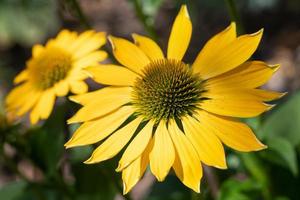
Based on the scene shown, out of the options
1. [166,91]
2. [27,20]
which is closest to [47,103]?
[166,91]

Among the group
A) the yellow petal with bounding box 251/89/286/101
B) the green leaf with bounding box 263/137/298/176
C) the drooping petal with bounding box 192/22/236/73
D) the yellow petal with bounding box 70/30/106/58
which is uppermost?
the yellow petal with bounding box 70/30/106/58

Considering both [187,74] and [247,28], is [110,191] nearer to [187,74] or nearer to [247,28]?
[187,74]

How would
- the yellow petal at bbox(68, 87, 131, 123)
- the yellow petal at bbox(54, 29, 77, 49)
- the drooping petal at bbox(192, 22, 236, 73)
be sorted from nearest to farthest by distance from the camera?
the drooping petal at bbox(192, 22, 236, 73) → the yellow petal at bbox(68, 87, 131, 123) → the yellow petal at bbox(54, 29, 77, 49)

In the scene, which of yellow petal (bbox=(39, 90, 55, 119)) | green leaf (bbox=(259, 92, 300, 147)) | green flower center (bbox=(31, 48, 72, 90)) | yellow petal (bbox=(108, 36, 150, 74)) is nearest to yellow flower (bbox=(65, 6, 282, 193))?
yellow petal (bbox=(108, 36, 150, 74))

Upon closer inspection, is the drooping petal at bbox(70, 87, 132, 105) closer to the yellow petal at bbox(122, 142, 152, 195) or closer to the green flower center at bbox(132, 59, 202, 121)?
the green flower center at bbox(132, 59, 202, 121)

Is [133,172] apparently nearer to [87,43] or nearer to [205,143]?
[205,143]

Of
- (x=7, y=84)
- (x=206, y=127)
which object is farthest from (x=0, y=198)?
(x=7, y=84)

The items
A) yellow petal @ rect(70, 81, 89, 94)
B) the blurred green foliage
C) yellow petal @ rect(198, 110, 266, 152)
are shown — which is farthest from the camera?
the blurred green foliage
